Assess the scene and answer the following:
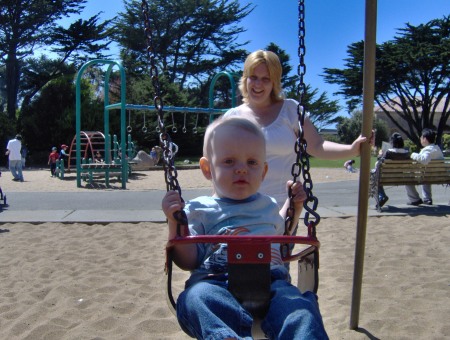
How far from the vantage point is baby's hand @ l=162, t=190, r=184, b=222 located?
1.86 m

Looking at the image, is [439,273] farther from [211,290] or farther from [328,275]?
[211,290]

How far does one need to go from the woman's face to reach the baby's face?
28.9 inches

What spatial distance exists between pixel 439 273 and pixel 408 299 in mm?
839

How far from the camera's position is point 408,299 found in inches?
150

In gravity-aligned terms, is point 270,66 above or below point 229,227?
above

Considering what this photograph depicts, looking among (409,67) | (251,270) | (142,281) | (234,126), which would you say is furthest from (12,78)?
(251,270)

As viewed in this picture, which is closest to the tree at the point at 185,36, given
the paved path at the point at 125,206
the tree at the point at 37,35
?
the tree at the point at 37,35

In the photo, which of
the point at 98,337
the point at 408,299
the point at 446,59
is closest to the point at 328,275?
the point at 408,299

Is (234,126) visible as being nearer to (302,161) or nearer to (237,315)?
(302,161)

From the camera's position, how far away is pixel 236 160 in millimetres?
1956

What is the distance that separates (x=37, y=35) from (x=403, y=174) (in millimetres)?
30457

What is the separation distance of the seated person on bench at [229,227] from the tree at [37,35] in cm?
3229

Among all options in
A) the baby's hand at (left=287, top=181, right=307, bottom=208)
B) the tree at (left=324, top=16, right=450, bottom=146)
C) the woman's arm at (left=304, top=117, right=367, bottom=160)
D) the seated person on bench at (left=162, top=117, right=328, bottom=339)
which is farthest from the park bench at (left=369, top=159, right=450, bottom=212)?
the tree at (left=324, top=16, right=450, bottom=146)

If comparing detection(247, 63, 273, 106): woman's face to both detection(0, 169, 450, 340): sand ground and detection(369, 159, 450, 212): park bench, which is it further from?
detection(369, 159, 450, 212): park bench
